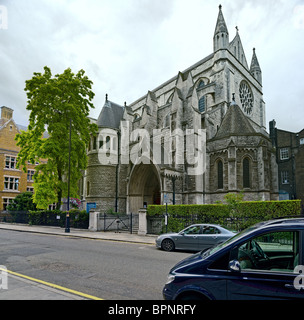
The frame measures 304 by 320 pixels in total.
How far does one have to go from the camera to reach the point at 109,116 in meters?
33.3

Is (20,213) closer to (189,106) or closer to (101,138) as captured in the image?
(101,138)

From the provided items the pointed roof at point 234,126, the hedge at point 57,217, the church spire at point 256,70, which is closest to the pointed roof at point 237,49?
the church spire at point 256,70

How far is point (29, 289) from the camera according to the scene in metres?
5.01

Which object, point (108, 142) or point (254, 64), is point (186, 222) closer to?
point (108, 142)

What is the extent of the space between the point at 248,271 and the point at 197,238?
25.2 feet

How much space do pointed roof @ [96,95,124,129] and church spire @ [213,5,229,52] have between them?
15.8 meters

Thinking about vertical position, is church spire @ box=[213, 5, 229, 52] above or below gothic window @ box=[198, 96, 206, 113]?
above

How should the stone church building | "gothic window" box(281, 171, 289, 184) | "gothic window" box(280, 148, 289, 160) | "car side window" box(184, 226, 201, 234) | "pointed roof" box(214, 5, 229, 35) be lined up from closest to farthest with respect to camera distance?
1. "car side window" box(184, 226, 201, 234)
2. the stone church building
3. "gothic window" box(281, 171, 289, 184)
4. "pointed roof" box(214, 5, 229, 35)
5. "gothic window" box(280, 148, 289, 160)

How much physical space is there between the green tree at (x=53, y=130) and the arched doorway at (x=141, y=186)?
6.24m

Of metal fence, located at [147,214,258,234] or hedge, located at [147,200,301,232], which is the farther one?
metal fence, located at [147,214,258,234]

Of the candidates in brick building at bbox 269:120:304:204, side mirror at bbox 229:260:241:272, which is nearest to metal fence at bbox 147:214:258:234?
side mirror at bbox 229:260:241:272

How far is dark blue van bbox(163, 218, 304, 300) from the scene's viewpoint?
9.64 feet

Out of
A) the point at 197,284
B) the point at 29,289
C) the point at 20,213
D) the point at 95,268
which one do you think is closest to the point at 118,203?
the point at 20,213

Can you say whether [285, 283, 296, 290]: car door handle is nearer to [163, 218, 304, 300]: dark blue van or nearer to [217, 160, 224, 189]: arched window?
[163, 218, 304, 300]: dark blue van
